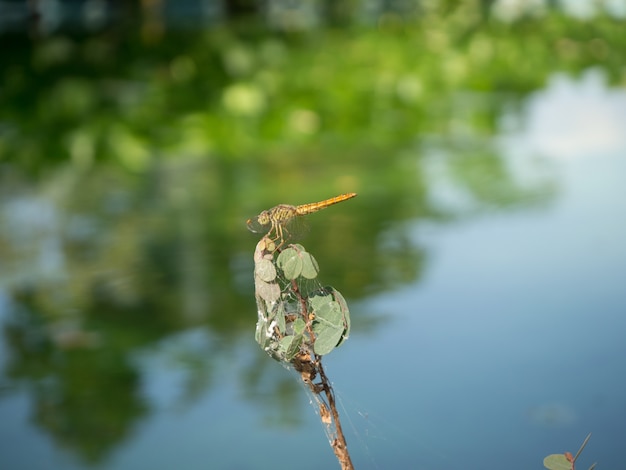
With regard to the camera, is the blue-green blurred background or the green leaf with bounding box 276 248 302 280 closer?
the green leaf with bounding box 276 248 302 280

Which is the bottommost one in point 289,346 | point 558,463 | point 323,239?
point 558,463

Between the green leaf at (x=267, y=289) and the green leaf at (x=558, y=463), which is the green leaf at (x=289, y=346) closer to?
the green leaf at (x=267, y=289)

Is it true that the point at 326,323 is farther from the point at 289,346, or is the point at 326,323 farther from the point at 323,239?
the point at 323,239

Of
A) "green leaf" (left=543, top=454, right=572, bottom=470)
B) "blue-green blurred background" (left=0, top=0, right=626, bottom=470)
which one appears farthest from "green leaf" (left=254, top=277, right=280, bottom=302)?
"blue-green blurred background" (left=0, top=0, right=626, bottom=470)

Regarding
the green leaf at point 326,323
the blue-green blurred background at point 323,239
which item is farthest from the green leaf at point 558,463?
the blue-green blurred background at point 323,239

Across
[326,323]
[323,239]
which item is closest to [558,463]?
[326,323]

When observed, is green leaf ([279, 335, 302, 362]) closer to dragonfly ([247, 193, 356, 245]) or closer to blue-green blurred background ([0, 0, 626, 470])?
dragonfly ([247, 193, 356, 245])
